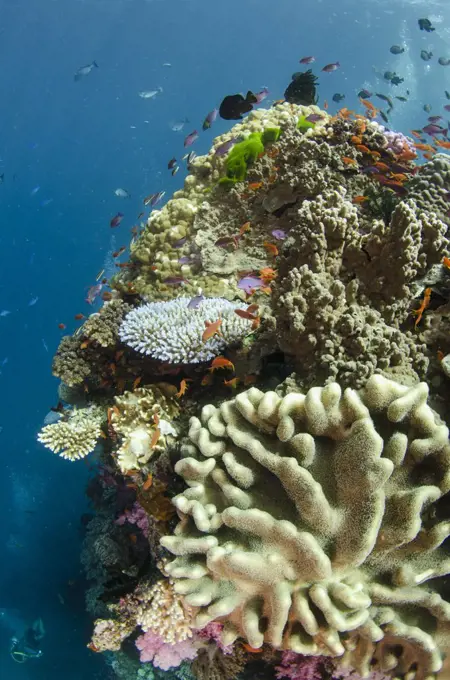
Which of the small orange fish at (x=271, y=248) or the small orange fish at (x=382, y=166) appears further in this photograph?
the small orange fish at (x=382, y=166)

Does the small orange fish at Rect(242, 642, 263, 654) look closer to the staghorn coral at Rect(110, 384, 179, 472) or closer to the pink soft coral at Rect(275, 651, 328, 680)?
the pink soft coral at Rect(275, 651, 328, 680)

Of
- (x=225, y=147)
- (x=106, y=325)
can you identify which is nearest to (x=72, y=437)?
(x=106, y=325)

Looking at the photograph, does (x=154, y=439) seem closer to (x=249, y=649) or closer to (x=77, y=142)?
(x=249, y=649)

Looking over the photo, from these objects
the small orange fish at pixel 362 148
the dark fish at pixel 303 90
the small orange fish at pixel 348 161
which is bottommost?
the small orange fish at pixel 348 161

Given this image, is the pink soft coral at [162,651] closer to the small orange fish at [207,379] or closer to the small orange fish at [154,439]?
the small orange fish at [154,439]

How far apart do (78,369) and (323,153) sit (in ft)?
13.1

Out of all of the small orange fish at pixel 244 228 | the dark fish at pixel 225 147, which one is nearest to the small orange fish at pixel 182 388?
the small orange fish at pixel 244 228

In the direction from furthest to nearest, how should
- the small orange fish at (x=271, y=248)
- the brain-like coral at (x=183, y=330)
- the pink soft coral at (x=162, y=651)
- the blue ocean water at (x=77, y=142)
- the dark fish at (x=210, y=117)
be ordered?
1. the blue ocean water at (x=77, y=142)
2. the dark fish at (x=210, y=117)
3. the small orange fish at (x=271, y=248)
4. the brain-like coral at (x=183, y=330)
5. the pink soft coral at (x=162, y=651)

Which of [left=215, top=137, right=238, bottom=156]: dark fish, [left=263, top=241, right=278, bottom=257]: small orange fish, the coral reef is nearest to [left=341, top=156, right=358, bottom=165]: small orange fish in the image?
the coral reef

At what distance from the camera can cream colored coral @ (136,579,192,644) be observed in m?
3.39

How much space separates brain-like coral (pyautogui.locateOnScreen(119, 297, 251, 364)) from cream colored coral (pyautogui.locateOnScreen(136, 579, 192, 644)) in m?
1.94

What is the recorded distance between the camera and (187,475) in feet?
9.51

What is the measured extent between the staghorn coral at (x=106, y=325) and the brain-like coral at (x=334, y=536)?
2.98 m

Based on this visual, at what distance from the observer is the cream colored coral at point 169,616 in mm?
3389
